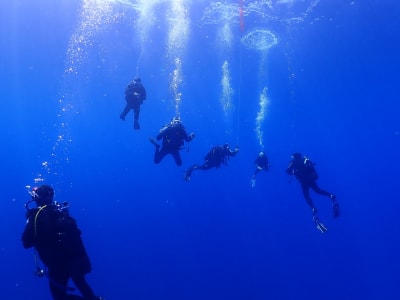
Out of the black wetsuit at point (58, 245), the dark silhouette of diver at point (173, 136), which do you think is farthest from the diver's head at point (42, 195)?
the dark silhouette of diver at point (173, 136)

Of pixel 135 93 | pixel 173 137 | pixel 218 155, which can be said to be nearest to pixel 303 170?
pixel 218 155

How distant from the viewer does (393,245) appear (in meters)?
51.6

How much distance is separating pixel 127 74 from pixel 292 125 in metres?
54.8

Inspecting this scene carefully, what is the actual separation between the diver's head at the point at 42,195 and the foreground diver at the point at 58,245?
0.56 feet

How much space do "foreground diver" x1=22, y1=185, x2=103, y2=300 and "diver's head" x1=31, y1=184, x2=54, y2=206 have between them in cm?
17

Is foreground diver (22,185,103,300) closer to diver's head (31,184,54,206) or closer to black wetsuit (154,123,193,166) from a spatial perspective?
diver's head (31,184,54,206)

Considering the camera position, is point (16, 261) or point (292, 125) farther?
point (292, 125)

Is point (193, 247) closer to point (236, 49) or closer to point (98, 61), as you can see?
point (236, 49)

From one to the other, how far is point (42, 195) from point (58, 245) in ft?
2.98

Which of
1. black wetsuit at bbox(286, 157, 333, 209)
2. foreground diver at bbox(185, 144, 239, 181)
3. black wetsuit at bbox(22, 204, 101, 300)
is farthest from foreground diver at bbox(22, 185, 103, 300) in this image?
black wetsuit at bbox(286, 157, 333, 209)

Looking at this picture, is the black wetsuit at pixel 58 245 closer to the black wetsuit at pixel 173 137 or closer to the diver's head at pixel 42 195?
the diver's head at pixel 42 195

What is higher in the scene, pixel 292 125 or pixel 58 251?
pixel 292 125

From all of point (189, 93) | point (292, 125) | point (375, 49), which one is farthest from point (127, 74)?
point (292, 125)

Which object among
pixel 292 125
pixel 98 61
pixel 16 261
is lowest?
pixel 16 261
